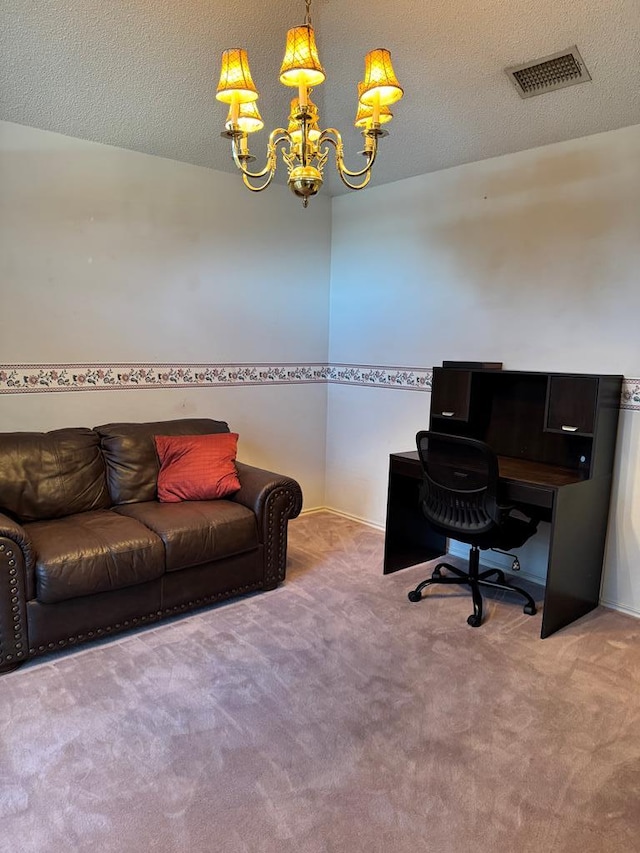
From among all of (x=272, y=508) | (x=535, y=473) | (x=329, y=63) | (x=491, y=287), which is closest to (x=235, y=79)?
(x=329, y=63)

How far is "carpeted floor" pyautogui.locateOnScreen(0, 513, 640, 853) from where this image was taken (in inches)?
63.8

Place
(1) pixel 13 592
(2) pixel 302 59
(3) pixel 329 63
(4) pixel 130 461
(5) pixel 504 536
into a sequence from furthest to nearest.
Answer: (4) pixel 130 461 → (3) pixel 329 63 → (5) pixel 504 536 → (1) pixel 13 592 → (2) pixel 302 59

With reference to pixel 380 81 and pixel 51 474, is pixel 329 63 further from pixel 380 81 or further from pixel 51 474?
pixel 51 474

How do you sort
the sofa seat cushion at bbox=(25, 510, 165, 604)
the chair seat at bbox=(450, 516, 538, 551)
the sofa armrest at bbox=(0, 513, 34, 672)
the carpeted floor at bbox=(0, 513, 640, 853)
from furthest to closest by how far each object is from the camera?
the chair seat at bbox=(450, 516, 538, 551) < the sofa seat cushion at bbox=(25, 510, 165, 604) < the sofa armrest at bbox=(0, 513, 34, 672) < the carpeted floor at bbox=(0, 513, 640, 853)

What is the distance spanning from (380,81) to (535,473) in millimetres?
1942

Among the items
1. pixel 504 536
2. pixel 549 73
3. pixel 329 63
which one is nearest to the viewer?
pixel 549 73

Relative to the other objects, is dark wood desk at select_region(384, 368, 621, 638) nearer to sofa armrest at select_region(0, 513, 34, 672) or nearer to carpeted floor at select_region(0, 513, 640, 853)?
carpeted floor at select_region(0, 513, 640, 853)

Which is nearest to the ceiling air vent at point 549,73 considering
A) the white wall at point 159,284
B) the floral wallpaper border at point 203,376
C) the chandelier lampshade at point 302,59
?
the chandelier lampshade at point 302,59

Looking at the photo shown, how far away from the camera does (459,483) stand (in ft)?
9.18

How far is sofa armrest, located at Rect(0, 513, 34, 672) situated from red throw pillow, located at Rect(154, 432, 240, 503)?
3.04 feet

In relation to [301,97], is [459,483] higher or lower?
lower

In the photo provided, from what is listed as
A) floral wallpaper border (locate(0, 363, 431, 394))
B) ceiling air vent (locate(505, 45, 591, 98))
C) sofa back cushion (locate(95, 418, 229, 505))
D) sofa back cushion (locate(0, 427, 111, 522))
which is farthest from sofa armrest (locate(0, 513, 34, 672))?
ceiling air vent (locate(505, 45, 591, 98))

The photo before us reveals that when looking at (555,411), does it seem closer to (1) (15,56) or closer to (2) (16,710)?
(2) (16,710)

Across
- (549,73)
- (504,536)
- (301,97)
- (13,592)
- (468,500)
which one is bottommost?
(13,592)
